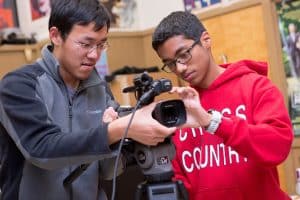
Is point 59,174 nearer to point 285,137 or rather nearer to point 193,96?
point 193,96

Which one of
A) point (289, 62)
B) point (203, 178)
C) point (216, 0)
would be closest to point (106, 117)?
point (203, 178)

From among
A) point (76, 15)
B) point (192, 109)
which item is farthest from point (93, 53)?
point (192, 109)

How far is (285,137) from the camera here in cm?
100

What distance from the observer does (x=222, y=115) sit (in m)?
1.05

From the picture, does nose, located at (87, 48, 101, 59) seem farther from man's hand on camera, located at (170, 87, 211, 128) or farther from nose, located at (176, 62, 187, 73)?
man's hand on camera, located at (170, 87, 211, 128)

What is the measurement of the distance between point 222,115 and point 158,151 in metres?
0.26

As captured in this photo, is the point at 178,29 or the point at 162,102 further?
the point at 178,29

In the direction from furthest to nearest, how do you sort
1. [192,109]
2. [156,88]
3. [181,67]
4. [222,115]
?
[181,67] < [222,115] < [192,109] < [156,88]

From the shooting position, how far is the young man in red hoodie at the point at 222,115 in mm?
1042

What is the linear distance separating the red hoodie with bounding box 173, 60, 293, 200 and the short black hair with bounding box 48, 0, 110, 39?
1.11 ft

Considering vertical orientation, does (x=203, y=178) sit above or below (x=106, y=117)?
below

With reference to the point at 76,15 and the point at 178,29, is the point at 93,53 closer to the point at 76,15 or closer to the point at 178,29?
the point at 76,15

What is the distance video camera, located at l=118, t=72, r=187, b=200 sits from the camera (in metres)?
0.80

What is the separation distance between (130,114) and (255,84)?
1.35 ft
